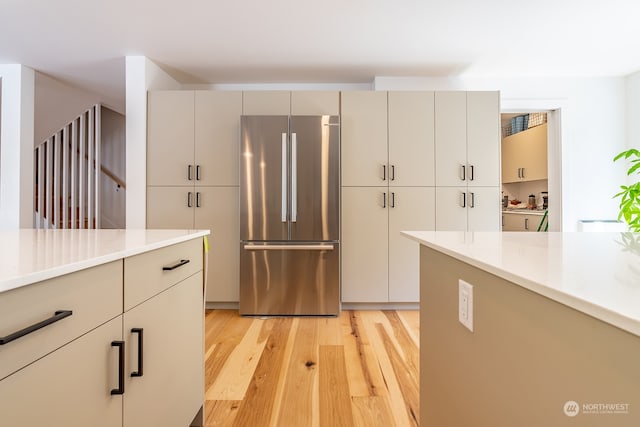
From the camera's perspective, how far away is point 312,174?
3.15 meters

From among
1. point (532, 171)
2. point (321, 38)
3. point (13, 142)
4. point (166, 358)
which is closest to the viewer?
point (166, 358)

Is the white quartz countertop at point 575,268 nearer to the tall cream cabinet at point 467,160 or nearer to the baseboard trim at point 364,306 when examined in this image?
the tall cream cabinet at point 467,160

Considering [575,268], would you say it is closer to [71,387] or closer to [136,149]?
[71,387]

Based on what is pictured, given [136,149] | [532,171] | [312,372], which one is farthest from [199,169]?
[532,171]

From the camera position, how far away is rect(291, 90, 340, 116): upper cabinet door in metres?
3.37

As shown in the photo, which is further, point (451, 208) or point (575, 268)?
point (451, 208)

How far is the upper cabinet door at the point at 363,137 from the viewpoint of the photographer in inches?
133

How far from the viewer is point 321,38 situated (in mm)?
2994

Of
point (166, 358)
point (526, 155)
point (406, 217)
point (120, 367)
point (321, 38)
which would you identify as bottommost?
point (166, 358)

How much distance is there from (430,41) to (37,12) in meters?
3.24

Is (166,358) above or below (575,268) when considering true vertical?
below

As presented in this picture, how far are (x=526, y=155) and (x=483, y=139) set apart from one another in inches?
95.0

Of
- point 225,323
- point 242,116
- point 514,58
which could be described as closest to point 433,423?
point 225,323

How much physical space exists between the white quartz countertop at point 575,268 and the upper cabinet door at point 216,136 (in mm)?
2681
